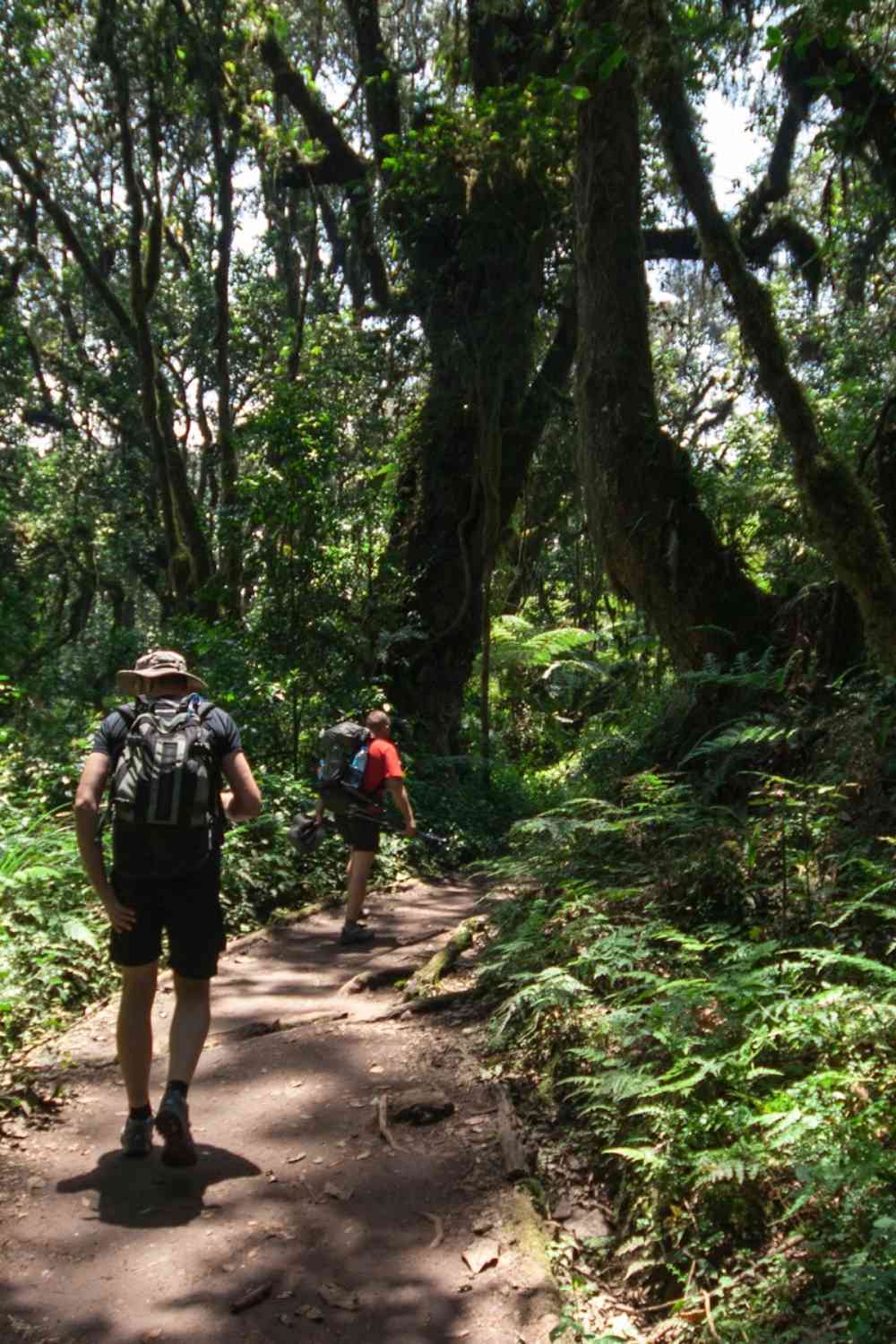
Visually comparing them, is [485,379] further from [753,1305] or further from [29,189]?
[753,1305]

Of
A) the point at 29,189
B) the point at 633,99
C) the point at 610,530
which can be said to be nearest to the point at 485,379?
the point at 633,99

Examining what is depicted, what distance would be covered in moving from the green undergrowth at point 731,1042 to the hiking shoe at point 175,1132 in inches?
55.3

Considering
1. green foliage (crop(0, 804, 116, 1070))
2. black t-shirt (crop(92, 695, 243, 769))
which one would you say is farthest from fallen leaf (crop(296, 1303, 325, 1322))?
green foliage (crop(0, 804, 116, 1070))

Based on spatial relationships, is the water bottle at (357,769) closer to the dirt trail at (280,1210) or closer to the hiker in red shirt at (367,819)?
the hiker in red shirt at (367,819)

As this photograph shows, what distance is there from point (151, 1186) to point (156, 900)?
3.39 feet

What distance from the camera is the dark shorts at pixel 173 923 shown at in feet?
13.8

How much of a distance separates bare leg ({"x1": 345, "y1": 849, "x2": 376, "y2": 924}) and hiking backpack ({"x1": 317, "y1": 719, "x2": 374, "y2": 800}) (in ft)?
1.70

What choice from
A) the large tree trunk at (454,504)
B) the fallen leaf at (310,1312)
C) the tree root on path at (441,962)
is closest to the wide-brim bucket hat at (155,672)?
the fallen leaf at (310,1312)

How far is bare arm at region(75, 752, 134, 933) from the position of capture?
4141mm

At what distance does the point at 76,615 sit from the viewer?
2694cm

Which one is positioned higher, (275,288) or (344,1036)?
(275,288)

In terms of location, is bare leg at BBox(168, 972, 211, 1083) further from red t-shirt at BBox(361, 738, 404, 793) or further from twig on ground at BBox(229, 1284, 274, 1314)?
red t-shirt at BBox(361, 738, 404, 793)

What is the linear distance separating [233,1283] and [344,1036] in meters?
2.49

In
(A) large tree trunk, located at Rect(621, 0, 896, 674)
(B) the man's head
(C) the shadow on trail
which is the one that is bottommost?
(C) the shadow on trail
